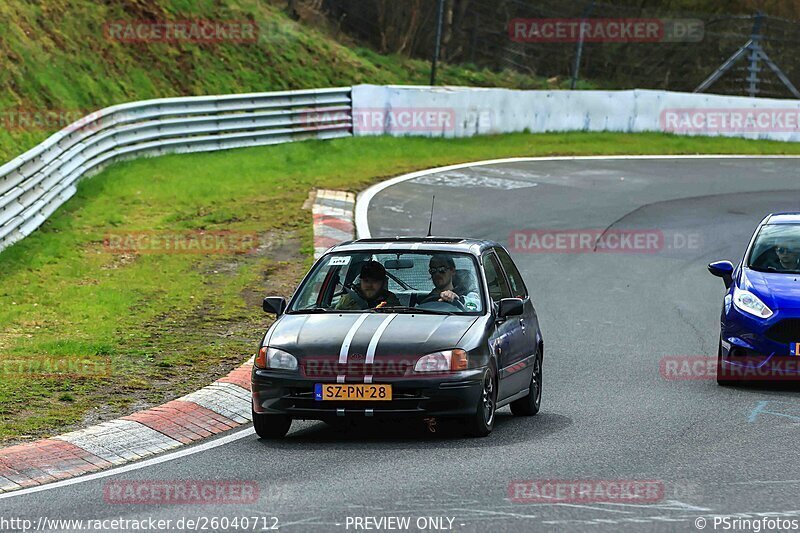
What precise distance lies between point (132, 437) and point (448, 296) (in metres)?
2.57

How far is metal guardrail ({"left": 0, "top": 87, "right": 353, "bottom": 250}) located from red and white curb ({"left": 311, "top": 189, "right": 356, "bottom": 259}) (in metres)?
3.98

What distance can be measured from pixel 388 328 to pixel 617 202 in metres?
15.5

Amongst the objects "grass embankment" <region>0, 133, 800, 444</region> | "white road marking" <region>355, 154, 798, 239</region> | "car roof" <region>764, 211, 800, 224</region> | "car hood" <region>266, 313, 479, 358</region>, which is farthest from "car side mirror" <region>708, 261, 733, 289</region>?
"white road marking" <region>355, 154, 798, 239</region>

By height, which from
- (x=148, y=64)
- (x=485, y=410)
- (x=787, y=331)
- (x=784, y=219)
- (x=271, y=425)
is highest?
(x=148, y=64)

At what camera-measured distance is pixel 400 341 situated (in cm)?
992

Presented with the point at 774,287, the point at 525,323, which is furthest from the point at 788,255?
the point at 525,323

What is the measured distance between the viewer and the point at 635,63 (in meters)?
43.0

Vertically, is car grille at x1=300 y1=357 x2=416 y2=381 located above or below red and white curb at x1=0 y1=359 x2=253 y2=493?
above

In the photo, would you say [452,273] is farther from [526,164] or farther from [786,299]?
[526,164]

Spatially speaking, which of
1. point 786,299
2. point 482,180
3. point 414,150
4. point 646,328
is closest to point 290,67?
point 414,150

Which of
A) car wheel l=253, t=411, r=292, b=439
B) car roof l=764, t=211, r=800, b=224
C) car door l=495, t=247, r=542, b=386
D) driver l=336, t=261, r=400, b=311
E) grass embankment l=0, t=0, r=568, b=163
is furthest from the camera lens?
grass embankment l=0, t=0, r=568, b=163

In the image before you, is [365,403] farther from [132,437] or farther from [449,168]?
[449,168]

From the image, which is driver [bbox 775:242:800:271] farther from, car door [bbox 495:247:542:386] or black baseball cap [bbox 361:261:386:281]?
black baseball cap [bbox 361:261:386:281]

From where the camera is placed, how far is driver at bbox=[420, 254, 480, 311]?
10.8 m
